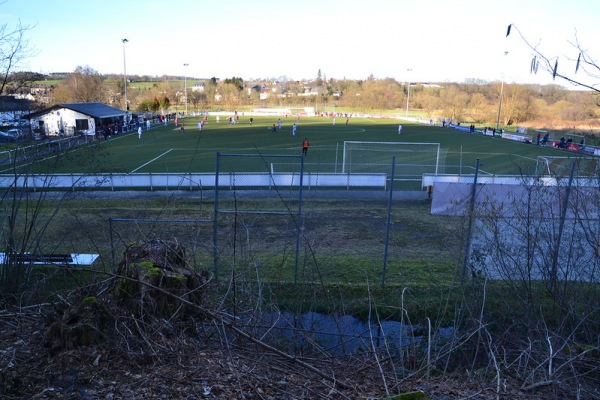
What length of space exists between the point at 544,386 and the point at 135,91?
399 ft

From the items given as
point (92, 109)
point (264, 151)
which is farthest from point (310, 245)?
point (92, 109)

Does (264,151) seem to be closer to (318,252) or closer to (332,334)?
(318,252)

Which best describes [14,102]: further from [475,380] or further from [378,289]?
[475,380]

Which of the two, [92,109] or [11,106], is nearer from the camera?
[11,106]

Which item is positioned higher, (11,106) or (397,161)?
(11,106)

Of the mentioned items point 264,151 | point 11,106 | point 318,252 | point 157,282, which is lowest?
point 318,252

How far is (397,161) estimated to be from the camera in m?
27.9

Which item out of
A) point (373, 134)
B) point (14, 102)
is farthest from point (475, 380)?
point (373, 134)

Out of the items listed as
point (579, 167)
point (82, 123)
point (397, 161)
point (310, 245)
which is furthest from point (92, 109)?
point (579, 167)

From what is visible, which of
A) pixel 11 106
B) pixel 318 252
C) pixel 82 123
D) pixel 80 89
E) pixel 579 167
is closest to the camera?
pixel 579 167

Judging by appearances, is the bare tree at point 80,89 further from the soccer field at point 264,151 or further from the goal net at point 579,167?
the goal net at point 579,167

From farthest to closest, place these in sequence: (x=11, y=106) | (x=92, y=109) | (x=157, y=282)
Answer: (x=92, y=109) < (x=11, y=106) < (x=157, y=282)

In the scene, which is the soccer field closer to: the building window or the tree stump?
the building window

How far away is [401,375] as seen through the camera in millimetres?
4441
